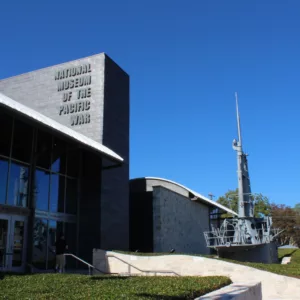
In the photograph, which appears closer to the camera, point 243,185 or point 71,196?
point 71,196

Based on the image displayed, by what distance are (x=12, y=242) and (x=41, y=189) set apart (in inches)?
111

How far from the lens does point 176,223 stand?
26.4 meters

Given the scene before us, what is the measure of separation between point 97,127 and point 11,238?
7.82m

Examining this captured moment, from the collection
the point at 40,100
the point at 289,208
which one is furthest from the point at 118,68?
the point at 289,208

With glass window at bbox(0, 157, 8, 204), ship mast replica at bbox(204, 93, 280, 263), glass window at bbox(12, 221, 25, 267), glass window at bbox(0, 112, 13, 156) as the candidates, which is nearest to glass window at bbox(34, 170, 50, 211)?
glass window at bbox(12, 221, 25, 267)

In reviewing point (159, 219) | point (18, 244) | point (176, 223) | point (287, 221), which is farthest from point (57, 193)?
point (287, 221)

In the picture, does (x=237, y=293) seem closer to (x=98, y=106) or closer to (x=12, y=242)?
(x=12, y=242)

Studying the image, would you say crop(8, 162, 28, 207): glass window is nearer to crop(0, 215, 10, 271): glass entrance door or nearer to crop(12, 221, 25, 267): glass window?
crop(0, 215, 10, 271): glass entrance door

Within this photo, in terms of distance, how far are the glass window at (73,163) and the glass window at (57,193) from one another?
771 mm

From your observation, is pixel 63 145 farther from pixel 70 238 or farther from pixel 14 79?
pixel 14 79

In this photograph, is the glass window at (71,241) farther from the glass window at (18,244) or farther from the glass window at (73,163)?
the glass window at (18,244)

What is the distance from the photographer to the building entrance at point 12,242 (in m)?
14.7

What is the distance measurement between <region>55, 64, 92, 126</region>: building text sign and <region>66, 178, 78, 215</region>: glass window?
12.0 feet

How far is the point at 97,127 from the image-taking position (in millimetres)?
20734
